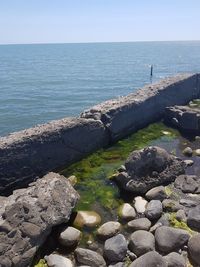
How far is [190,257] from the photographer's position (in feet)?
35.9

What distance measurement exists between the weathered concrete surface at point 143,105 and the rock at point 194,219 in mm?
9618

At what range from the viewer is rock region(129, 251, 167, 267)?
1004 centimetres

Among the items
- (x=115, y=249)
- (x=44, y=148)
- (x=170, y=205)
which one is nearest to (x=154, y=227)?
(x=170, y=205)

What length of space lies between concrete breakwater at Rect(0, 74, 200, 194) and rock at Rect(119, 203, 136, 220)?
197 inches

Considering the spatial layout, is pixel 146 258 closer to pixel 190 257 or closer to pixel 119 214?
pixel 190 257

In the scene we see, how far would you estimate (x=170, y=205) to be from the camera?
13930mm

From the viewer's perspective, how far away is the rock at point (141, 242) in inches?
442

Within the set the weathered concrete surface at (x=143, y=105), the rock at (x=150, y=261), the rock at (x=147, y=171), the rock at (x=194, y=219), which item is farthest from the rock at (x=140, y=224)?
the weathered concrete surface at (x=143, y=105)

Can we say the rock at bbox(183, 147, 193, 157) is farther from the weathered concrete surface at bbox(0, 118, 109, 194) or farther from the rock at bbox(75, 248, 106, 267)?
the rock at bbox(75, 248, 106, 267)

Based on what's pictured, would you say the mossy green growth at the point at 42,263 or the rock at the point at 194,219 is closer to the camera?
the mossy green growth at the point at 42,263

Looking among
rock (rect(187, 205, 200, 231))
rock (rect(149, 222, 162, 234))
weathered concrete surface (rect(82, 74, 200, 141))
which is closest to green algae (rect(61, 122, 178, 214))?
weathered concrete surface (rect(82, 74, 200, 141))

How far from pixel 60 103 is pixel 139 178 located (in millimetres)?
30004

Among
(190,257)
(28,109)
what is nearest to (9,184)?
(190,257)

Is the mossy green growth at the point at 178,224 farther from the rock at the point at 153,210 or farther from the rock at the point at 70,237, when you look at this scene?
the rock at the point at 70,237
